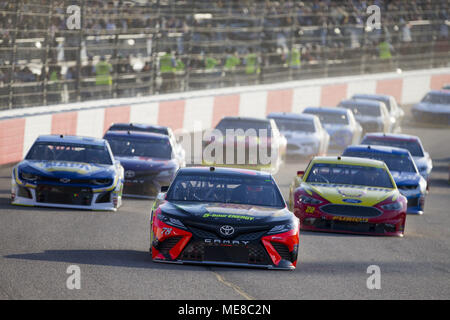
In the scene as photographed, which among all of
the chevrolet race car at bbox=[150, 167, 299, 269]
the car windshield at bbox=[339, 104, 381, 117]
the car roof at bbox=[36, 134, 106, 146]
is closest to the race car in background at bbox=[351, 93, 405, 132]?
the car windshield at bbox=[339, 104, 381, 117]

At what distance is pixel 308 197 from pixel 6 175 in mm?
7216

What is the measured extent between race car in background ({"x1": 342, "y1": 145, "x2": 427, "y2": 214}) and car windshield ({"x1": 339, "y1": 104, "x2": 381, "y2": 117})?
1190 cm

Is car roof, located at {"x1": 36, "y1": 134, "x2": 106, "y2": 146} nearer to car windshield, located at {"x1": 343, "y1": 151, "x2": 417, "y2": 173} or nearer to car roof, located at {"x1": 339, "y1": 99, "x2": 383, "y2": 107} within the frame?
car windshield, located at {"x1": 343, "y1": 151, "x2": 417, "y2": 173}

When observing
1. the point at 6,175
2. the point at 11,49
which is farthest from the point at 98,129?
the point at 6,175

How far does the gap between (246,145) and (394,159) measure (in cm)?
385

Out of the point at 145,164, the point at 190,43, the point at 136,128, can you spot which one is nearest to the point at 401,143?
the point at 136,128

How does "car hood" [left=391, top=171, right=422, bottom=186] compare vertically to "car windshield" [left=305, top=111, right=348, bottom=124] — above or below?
above

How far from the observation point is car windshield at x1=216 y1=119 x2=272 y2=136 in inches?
889

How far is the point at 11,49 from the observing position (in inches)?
888

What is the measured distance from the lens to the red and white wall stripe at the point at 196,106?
21.5 meters

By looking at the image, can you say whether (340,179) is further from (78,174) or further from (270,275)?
(270,275)

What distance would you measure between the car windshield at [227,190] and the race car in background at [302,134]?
12764 mm

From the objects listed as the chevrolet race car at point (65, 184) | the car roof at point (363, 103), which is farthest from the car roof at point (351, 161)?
the car roof at point (363, 103)

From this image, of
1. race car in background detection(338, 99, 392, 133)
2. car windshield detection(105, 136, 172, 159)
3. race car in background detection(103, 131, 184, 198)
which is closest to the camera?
race car in background detection(103, 131, 184, 198)
